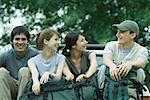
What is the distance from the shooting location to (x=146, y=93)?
546 cm

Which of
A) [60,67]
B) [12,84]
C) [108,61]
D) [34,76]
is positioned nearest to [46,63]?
[60,67]

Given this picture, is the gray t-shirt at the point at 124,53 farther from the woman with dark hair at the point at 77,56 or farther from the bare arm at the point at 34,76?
the bare arm at the point at 34,76

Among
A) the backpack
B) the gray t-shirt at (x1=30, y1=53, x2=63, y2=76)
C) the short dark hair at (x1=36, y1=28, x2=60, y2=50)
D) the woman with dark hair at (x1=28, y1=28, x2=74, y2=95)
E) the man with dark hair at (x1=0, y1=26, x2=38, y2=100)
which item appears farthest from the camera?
the man with dark hair at (x1=0, y1=26, x2=38, y2=100)

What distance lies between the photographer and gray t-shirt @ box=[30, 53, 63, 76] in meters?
5.14

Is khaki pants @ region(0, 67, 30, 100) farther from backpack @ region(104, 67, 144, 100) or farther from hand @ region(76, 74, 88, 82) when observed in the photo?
backpack @ region(104, 67, 144, 100)

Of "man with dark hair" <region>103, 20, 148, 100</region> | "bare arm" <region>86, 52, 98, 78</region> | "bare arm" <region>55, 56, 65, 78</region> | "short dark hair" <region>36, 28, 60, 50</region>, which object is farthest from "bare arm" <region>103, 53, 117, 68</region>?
"short dark hair" <region>36, 28, 60, 50</region>

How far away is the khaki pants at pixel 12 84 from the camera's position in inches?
194

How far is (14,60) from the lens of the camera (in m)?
5.49

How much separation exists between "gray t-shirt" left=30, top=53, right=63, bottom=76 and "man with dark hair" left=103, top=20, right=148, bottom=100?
0.44m

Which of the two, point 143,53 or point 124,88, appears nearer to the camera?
point 124,88

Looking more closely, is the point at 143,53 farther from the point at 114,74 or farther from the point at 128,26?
the point at 114,74

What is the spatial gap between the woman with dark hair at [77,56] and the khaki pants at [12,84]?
1.48ft

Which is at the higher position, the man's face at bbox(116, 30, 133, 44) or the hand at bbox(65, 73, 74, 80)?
the man's face at bbox(116, 30, 133, 44)

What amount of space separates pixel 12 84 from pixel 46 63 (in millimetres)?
367
